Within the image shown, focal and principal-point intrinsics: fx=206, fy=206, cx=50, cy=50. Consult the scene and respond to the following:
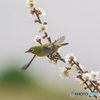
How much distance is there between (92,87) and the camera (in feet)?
1.15

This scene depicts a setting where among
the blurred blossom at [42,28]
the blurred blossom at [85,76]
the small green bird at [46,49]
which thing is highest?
the blurred blossom at [42,28]

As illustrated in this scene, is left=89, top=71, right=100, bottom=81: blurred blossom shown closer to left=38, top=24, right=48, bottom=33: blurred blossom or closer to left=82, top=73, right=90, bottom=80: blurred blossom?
left=82, top=73, right=90, bottom=80: blurred blossom

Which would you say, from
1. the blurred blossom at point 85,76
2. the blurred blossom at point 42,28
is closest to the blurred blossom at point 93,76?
the blurred blossom at point 85,76

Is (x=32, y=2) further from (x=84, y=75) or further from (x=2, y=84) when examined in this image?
(x=2, y=84)

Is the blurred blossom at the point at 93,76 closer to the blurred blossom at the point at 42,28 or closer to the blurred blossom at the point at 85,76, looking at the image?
the blurred blossom at the point at 85,76

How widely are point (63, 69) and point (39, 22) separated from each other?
92 mm

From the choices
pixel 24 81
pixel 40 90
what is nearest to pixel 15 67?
pixel 24 81

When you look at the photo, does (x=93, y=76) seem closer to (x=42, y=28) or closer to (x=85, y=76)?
(x=85, y=76)

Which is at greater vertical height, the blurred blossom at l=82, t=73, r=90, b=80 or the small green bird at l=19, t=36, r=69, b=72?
the small green bird at l=19, t=36, r=69, b=72

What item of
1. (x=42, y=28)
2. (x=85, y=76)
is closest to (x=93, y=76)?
(x=85, y=76)

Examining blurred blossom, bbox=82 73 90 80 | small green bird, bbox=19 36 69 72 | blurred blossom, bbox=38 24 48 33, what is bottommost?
blurred blossom, bbox=82 73 90 80

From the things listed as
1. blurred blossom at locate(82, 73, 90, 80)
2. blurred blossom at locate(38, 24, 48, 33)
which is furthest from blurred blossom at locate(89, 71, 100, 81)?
blurred blossom at locate(38, 24, 48, 33)

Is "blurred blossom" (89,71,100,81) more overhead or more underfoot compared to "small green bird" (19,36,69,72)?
more underfoot

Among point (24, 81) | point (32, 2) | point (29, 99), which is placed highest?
point (24, 81)
